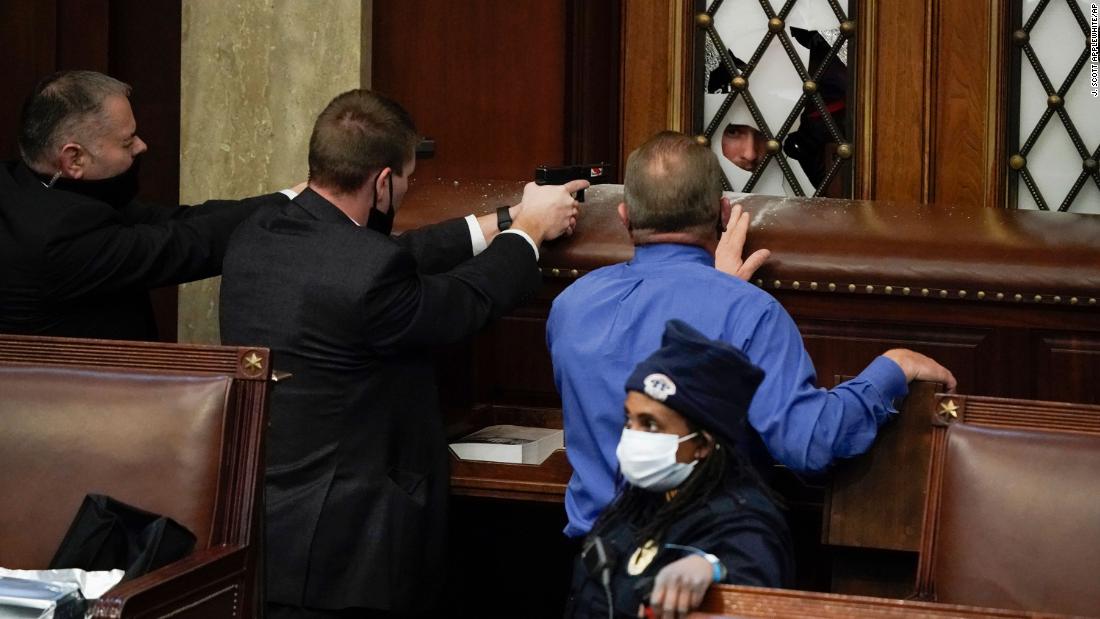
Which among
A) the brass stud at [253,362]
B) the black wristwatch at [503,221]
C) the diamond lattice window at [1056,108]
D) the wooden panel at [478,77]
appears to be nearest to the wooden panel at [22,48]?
the wooden panel at [478,77]

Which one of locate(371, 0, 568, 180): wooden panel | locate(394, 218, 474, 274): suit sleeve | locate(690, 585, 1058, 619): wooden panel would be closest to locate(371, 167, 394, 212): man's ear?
locate(394, 218, 474, 274): suit sleeve

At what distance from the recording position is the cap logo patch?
213 centimetres

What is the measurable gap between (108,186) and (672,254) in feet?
4.90

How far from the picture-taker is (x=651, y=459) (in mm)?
2141

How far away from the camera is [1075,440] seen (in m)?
2.42

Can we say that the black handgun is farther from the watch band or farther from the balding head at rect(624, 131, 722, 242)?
the watch band

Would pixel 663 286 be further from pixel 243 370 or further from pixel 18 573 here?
pixel 18 573

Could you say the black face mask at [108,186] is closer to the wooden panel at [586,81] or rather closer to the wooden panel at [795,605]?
the wooden panel at [586,81]

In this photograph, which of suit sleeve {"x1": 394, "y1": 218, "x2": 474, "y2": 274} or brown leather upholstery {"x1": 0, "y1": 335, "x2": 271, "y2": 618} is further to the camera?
suit sleeve {"x1": 394, "y1": 218, "x2": 474, "y2": 274}

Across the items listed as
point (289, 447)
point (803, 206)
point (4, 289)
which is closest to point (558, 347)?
point (289, 447)

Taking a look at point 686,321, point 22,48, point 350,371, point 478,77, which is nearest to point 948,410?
point 686,321

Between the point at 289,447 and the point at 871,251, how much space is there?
4.22 feet

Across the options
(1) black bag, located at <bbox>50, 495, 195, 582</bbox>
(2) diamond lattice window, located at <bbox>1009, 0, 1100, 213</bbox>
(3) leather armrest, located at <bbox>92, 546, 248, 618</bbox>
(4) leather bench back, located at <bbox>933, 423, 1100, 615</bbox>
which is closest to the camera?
(3) leather armrest, located at <bbox>92, 546, 248, 618</bbox>

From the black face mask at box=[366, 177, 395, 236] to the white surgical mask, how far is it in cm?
107
